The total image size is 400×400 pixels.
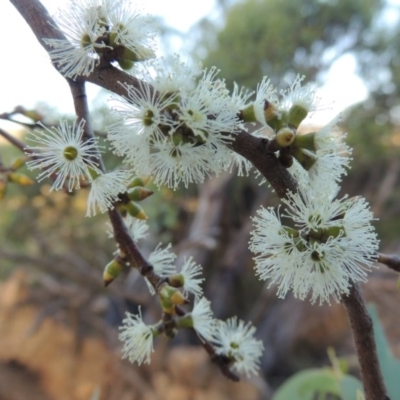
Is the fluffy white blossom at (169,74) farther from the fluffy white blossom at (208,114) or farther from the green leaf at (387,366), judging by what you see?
the green leaf at (387,366)

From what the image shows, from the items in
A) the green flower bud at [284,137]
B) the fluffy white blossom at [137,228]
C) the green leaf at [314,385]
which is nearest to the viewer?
the green flower bud at [284,137]

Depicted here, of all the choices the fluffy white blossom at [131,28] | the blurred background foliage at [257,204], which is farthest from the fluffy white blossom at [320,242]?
the blurred background foliage at [257,204]

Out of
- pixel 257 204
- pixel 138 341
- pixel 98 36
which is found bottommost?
pixel 138 341

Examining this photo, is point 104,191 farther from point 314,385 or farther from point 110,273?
point 314,385

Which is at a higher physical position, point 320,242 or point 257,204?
point 257,204

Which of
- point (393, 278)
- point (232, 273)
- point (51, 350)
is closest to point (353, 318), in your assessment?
point (393, 278)

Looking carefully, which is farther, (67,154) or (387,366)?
(387,366)

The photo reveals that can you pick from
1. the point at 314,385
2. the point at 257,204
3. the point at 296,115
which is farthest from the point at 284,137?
the point at 257,204

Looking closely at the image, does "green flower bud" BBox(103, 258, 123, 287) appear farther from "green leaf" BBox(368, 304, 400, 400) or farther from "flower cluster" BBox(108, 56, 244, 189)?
"green leaf" BBox(368, 304, 400, 400)
